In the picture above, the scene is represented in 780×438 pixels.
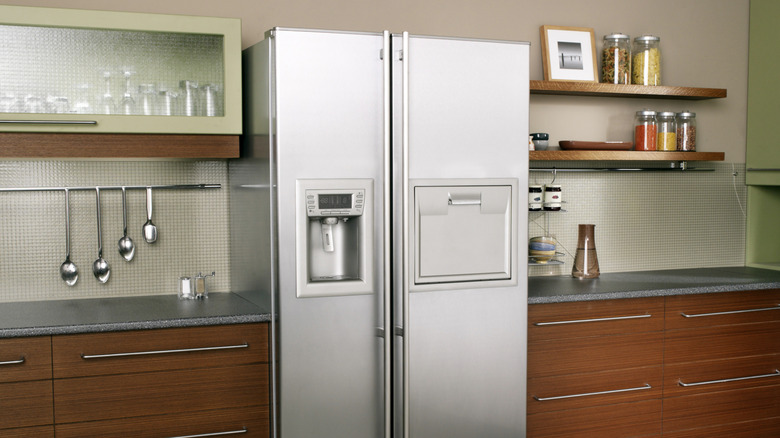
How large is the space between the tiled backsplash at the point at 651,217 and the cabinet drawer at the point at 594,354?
0.57 metres

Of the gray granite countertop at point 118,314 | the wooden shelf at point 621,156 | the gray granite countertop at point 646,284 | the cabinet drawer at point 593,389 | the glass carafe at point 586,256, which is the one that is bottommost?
the cabinet drawer at point 593,389

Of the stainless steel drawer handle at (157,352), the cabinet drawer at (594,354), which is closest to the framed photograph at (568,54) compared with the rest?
the cabinet drawer at (594,354)

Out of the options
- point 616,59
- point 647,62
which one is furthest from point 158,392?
point 647,62

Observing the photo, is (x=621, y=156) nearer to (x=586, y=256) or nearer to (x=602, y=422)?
(x=586, y=256)

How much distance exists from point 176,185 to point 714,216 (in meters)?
2.62

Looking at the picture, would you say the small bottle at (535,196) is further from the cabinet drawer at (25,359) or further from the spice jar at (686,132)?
the cabinet drawer at (25,359)

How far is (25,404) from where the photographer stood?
2400 millimetres

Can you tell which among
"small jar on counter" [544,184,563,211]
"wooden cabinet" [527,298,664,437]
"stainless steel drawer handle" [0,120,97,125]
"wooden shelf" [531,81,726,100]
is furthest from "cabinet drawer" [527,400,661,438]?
"stainless steel drawer handle" [0,120,97,125]

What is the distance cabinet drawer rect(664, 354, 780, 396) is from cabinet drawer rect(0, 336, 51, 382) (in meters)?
2.36

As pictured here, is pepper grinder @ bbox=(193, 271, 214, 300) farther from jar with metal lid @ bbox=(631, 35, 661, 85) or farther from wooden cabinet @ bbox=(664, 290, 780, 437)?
jar with metal lid @ bbox=(631, 35, 661, 85)

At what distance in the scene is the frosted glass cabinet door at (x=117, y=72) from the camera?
2562mm

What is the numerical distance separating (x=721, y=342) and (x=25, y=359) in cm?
269

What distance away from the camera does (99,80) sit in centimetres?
267

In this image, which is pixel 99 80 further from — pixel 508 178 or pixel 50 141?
pixel 508 178
